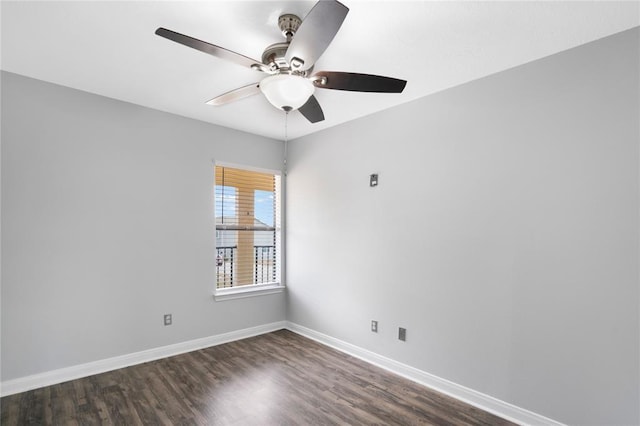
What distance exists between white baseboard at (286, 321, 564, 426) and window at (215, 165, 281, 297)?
116cm

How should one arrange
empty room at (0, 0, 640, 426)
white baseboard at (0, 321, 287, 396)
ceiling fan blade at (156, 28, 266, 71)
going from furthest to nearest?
white baseboard at (0, 321, 287, 396) → empty room at (0, 0, 640, 426) → ceiling fan blade at (156, 28, 266, 71)

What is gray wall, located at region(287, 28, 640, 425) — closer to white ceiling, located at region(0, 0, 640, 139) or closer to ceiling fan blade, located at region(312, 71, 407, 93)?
white ceiling, located at region(0, 0, 640, 139)

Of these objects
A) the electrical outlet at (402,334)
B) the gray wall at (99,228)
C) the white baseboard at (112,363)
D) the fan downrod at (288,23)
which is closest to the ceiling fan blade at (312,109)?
the fan downrod at (288,23)

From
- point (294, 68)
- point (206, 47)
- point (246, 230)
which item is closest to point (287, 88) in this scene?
point (294, 68)

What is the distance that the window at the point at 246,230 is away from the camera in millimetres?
3846

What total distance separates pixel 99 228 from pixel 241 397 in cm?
198

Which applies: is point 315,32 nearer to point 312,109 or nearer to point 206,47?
point 206,47

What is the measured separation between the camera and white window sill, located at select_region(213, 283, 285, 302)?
12.1 feet

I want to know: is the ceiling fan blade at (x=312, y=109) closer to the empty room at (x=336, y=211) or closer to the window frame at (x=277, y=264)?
the empty room at (x=336, y=211)

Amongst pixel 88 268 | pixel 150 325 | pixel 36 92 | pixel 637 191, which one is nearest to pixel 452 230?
pixel 637 191

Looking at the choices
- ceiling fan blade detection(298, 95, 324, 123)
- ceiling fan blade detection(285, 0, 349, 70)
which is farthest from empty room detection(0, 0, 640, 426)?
ceiling fan blade detection(298, 95, 324, 123)

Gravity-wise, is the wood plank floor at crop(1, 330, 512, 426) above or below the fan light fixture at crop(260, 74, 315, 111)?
below

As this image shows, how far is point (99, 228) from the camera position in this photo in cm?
293

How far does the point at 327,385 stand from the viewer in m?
2.74
